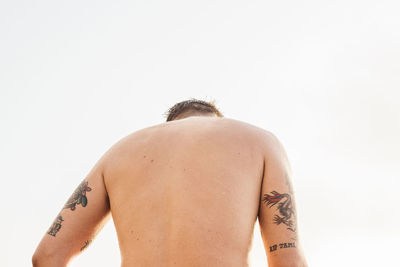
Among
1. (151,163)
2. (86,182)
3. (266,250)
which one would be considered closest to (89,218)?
(86,182)

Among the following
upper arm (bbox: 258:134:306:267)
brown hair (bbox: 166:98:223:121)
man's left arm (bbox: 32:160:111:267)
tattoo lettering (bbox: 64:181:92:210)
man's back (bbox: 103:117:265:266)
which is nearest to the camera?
man's back (bbox: 103:117:265:266)

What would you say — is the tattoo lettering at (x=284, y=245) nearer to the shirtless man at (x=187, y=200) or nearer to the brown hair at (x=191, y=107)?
the shirtless man at (x=187, y=200)

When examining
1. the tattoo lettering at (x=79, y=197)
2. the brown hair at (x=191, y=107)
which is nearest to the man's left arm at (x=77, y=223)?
the tattoo lettering at (x=79, y=197)

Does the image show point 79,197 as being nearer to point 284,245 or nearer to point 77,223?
point 77,223

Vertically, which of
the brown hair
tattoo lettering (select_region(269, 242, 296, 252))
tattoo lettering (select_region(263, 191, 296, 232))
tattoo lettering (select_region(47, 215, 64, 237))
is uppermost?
the brown hair

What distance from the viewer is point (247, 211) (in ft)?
7.00

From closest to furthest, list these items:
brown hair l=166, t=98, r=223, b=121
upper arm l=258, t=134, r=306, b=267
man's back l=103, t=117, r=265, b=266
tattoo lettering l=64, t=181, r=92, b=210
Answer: man's back l=103, t=117, r=265, b=266 → upper arm l=258, t=134, r=306, b=267 → tattoo lettering l=64, t=181, r=92, b=210 → brown hair l=166, t=98, r=223, b=121

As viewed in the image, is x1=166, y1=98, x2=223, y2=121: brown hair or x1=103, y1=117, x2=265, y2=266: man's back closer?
x1=103, y1=117, x2=265, y2=266: man's back

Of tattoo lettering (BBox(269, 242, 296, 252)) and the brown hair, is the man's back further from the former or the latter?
the brown hair

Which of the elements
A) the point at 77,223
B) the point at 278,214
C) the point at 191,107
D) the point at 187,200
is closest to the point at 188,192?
the point at 187,200

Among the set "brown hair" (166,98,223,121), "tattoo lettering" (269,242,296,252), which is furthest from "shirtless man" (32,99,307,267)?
"brown hair" (166,98,223,121)

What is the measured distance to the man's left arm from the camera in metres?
2.28

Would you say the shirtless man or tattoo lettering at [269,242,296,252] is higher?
the shirtless man

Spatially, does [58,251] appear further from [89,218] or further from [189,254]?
[189,254]
